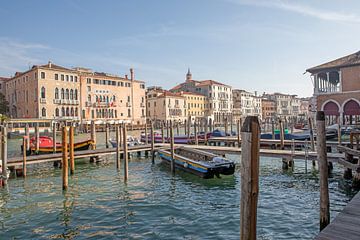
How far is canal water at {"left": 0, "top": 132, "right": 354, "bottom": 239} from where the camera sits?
5914 mm

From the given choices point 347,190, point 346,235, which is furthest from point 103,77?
point 346,235

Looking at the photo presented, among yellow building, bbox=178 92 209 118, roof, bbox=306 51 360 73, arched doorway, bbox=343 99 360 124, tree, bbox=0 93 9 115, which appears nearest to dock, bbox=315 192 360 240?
arched doorway, bbox=343 99 360 124

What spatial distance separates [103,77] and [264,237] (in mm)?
43081

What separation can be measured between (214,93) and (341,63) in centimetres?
4085

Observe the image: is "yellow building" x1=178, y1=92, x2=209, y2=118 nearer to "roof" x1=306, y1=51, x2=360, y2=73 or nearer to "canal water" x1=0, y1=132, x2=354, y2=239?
"roof" x1=306, y1=51, x2=360, y2=73

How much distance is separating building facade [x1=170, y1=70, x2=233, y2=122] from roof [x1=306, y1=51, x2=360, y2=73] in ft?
127

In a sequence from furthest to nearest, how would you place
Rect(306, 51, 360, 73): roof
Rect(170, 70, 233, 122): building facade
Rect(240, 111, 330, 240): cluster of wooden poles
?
Rect(170, 70, 233, 122): building facade
Rect(306, 51, 360, 73): roof
Rect(240, 111, 330, 240): cluster of wooden poles

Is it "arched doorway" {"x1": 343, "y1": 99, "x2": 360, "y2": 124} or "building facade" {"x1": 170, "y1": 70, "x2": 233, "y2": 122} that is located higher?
"building facade" {"x1": 170, "y1": 70, "x2": 233, "y2": 122}

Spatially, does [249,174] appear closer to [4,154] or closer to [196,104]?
[4,154]

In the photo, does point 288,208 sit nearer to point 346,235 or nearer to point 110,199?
point 346,235

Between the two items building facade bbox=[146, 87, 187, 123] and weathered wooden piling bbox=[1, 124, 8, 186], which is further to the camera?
building facade bbox=[146, 87, 187, 123]

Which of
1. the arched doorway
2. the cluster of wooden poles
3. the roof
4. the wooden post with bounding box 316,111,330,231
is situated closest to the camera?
the cluster of wooden poles

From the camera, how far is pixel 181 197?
27.5 ft

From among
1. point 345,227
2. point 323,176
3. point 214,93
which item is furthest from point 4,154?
point 214,93
